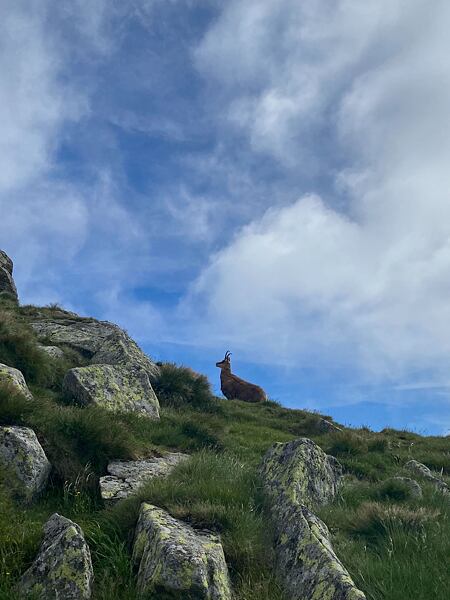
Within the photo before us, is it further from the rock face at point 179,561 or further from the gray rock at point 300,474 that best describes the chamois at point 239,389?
the rock face at point 179,561

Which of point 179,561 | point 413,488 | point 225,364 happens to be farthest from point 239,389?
point 179,561

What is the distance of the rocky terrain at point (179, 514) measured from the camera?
573cm

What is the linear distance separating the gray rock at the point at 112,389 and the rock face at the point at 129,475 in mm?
2526

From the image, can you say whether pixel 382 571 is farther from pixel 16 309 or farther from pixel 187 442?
pixel 16 309

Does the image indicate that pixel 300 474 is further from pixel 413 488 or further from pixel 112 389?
pixel 112 389

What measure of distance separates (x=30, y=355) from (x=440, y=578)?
36.6ft

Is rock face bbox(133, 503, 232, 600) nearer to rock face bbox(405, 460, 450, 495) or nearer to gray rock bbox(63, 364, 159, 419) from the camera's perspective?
gray rock bbox(63, 364, 159, 419)

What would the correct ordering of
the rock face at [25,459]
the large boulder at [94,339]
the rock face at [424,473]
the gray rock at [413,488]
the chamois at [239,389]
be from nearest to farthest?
the rock face at [25,459]
the gray rock at [413,488]
the rock face at [424,473]
the large boulder at [94,339]
the chamois at [239,389]

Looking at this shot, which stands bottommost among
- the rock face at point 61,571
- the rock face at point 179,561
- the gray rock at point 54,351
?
the rock face at point 61,571

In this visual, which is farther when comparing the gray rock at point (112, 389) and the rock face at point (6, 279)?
the rock face at point (6, 279)

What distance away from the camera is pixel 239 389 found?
31.2m

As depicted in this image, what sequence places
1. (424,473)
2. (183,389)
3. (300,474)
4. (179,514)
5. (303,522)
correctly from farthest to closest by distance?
(183,389) → (424,473) → (300,474) → (179,514) → (303,522)

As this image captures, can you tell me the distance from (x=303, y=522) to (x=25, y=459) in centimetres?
410

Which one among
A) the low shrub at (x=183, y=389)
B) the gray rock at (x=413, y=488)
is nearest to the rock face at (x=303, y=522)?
the gray rock at (x=413, y=488)
